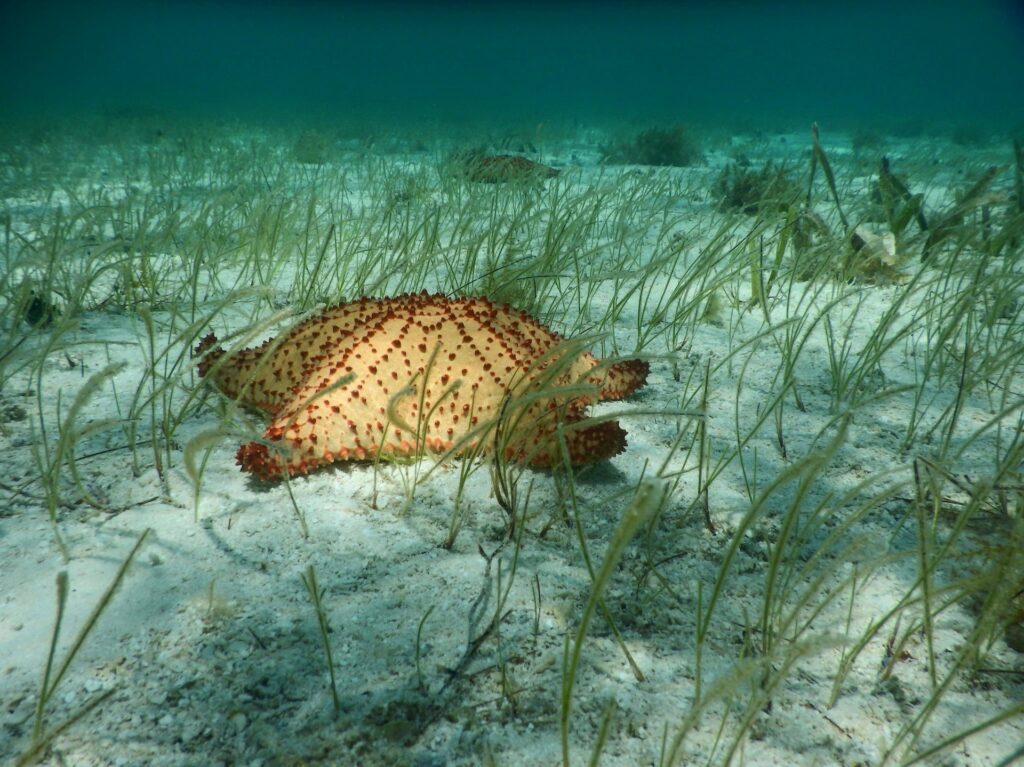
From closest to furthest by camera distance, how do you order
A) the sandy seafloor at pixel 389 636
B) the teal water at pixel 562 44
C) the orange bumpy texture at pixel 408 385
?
1. the sandy seafloor at pixel 389 636
2. the orange bumpy texture at pixel 408 385
3. the teal water at pixel 562 44

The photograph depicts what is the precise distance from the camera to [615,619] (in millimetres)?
1717

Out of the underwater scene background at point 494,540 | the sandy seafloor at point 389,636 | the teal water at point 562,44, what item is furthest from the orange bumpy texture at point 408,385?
the teal water at point 562,44

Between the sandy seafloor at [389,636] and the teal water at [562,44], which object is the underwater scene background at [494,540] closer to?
the sandy seafloor at [389,636]

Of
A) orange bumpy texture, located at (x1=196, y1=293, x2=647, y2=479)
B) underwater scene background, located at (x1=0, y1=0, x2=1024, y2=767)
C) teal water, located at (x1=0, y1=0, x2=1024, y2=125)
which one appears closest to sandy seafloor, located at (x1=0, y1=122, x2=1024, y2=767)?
underwater scene background, located at (x1=0, y1=0, x2=1024, y2=767)

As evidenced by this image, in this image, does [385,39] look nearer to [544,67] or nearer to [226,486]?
[544,67]

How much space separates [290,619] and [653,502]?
3.86ft

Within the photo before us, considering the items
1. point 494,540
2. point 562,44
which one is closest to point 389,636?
point 494,540

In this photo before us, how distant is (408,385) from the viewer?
2129 mm

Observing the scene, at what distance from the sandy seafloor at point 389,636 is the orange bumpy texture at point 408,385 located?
0.18m

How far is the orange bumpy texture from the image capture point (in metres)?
2.11

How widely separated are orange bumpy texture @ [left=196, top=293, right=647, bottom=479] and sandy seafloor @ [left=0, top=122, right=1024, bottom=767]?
18 centimetres

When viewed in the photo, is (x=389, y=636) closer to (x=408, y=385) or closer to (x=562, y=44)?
(x=408, y=385)

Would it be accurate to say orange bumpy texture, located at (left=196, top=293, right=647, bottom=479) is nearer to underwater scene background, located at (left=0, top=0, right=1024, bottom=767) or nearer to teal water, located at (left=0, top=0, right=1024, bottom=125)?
underwater scene background, located at (left=0, top=0, right=1024, bottom=767)

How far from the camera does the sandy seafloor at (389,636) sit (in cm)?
133
